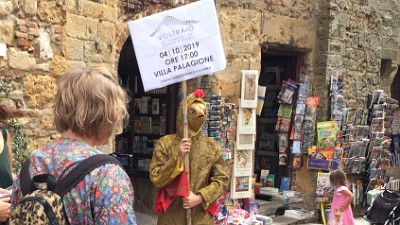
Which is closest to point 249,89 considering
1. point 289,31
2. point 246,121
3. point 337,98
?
point 246,121

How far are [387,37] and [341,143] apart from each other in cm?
217

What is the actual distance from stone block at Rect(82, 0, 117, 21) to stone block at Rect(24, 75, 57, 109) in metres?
0.74

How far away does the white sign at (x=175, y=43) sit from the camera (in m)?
3.71

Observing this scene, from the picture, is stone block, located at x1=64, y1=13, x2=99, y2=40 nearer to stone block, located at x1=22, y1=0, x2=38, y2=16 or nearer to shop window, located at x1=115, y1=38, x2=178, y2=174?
stone block, located at x1=22, y1=0, x2=38, y2=16

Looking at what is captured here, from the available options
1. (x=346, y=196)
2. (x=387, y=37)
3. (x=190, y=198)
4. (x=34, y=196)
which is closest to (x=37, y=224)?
(x=34, y=196)

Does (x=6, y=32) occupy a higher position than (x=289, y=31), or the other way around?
(x=289, y=31)

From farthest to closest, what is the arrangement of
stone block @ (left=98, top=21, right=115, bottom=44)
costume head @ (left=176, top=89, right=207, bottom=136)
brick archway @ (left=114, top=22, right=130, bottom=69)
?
brick archway @ (left=114, top=22, right=130, bottom=69), stone block @ (left=98, top=21, right=115, bottom=44), costume head @ (left=176, top=89, right=207, bottom=136)

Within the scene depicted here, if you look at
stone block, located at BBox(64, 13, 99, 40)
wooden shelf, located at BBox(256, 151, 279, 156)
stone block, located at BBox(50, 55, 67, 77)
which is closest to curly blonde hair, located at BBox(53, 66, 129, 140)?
stone block, located at BBox(50, 55, 67, 77)

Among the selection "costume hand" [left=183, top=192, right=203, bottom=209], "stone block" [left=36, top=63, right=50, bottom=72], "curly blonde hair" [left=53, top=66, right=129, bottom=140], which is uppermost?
"stone block" [left=36, top=63, right=50, bottom=72]

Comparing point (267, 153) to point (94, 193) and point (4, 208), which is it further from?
point (94, 193)

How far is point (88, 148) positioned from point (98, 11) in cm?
346

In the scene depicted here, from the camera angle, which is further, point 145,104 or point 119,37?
point 145,104

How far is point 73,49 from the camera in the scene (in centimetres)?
467

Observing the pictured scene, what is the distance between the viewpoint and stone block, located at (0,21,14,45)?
13.6 feet
